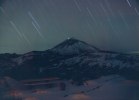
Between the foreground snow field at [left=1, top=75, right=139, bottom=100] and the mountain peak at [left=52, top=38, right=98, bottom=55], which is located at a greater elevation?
the mountain peak at [left=52, top=38, right=98, bottom=55]

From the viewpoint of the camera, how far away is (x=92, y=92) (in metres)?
31.0

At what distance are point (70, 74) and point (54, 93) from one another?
3.10 m

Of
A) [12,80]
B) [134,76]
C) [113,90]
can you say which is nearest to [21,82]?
[12,80]

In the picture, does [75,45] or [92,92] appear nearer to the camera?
[92,92]

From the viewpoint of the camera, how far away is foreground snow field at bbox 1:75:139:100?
29.8 meters

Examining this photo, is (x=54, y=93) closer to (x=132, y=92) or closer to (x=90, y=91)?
(x=90, y=91)

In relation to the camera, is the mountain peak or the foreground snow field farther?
the mountain peak

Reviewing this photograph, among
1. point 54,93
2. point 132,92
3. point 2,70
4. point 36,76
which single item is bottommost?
point 132,92

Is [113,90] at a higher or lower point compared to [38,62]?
lower

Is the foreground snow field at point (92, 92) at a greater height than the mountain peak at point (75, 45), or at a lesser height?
lesser

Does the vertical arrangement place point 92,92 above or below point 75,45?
below

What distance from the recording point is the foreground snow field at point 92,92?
2981cm

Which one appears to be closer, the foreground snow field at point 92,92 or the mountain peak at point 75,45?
the foreground snow field at point 92,92

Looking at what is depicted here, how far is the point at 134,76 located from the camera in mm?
30203
